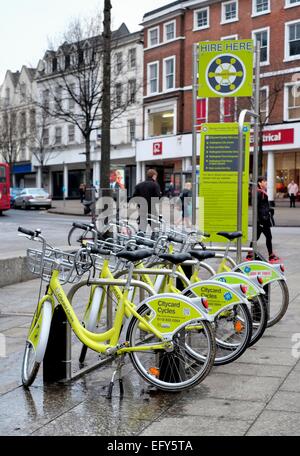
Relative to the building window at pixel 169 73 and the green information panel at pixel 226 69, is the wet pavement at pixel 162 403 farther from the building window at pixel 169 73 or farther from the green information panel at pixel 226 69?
the building window at pixel 169 73

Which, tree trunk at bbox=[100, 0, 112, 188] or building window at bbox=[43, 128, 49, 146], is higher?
building window at bbox=[43, 128, 49, 146]

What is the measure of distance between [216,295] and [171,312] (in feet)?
2.43

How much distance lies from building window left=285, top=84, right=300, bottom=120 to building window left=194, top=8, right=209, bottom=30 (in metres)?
8.01

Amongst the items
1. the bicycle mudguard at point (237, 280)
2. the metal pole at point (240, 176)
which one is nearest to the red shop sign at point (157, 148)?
the metal pole at point (240, 176)

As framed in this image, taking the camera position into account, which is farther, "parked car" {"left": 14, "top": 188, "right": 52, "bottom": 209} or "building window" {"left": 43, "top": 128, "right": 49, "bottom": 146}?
"building window" {"left": 43, "top": 128, "right": 49, "bottom": 146}

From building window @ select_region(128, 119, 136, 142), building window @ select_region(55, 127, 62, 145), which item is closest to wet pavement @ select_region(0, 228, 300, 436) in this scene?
building window @ select_region(128, 119, 136, 142)

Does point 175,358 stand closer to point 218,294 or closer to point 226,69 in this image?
point 218,294

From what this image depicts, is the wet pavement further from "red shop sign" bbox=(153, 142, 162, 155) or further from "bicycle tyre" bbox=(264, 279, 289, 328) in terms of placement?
"red shop sign" bbox=(153, 142, 162, 155)

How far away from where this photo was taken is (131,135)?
161 feet

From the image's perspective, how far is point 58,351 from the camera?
508 cm

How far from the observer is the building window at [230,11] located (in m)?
39.0

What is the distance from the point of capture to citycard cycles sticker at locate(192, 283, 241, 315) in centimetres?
537
